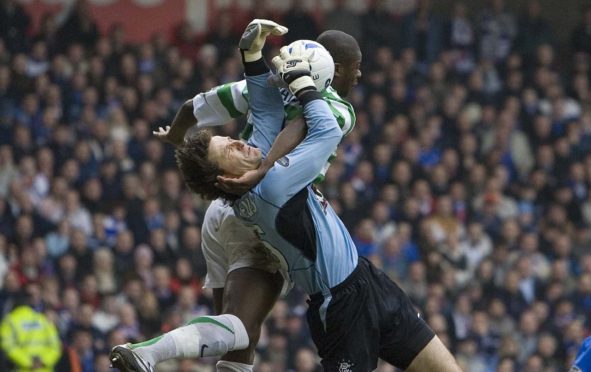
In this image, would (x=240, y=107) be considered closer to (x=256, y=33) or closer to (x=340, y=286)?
(x=256, y=33)

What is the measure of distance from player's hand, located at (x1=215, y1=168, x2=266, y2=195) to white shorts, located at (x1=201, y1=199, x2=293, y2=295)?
1.05ft

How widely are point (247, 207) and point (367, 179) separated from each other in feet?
27.3

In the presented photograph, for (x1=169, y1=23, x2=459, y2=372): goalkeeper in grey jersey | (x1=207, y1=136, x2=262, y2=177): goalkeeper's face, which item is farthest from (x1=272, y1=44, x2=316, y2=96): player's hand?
(x1=207, y1=136, x2=262, y2=177): goalkeeper's face

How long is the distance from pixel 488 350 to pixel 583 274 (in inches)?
69.5

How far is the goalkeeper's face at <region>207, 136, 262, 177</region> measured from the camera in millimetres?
6395

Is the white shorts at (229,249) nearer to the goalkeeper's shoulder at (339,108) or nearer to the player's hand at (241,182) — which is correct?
the player's hand at (241,182)


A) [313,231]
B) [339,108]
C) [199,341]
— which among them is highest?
[339,108]

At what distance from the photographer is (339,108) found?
6.68 metres

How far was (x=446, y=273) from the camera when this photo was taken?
46.3ft

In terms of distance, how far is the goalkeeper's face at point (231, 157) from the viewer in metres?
6.39

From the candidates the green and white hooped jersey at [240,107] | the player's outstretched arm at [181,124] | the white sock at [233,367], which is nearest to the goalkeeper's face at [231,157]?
the green and white hooped jersey at [240,107]

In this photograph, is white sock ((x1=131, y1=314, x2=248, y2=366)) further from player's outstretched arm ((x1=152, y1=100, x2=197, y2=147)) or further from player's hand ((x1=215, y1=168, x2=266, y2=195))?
player's outstretched arm ((x1=152, y1=100, x2=197, y2=147))

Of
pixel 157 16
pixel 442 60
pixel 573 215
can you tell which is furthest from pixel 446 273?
pixel 157 16

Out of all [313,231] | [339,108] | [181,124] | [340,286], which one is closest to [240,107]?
[181,124]
